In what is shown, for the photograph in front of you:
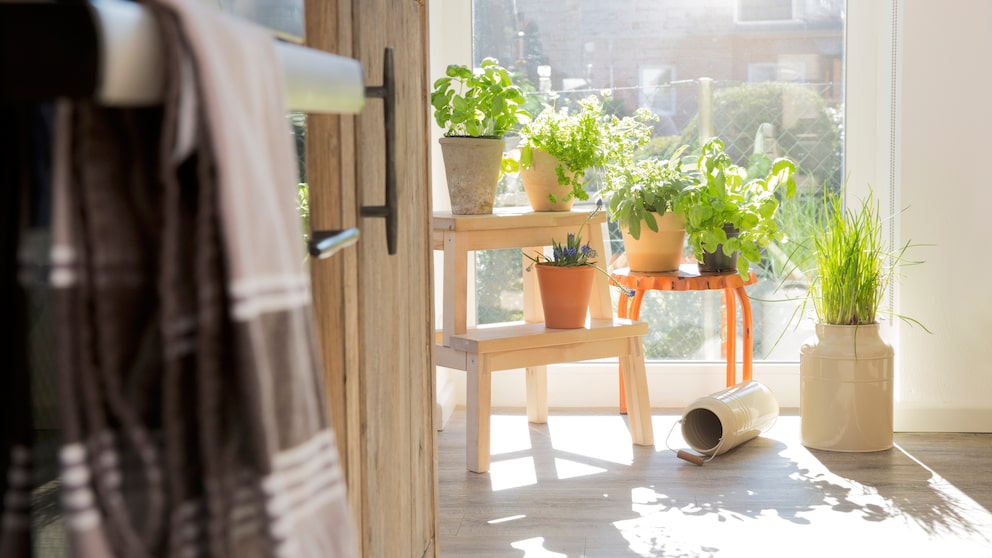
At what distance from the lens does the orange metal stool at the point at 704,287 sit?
314 cm

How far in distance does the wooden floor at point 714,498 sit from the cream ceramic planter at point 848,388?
2.4 inches

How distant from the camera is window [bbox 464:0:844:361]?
3.56 m

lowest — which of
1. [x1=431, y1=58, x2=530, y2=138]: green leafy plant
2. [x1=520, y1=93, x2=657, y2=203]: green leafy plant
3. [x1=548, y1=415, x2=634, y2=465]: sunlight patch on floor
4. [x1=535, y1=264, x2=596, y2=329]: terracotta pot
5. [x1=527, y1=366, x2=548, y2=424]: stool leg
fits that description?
[x1=548, y1=415, x2=634, y2=465]: sunlight patch on floor

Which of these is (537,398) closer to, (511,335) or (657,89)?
(511,335)

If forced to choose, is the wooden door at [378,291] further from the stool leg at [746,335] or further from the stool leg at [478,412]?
the stool leg at [746,335]

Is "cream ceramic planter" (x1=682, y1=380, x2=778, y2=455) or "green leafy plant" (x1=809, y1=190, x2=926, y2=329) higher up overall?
"green leafy plant" (x1=809, y1=190, x2=926, y2=329)

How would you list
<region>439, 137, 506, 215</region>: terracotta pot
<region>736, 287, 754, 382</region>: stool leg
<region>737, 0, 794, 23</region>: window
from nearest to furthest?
<region>439, 137, 506, 215</region>: terracotta pot → <region>736, 287, 754, 382</region>: stool leg → <region>737, 0, 794, 23</region>: window

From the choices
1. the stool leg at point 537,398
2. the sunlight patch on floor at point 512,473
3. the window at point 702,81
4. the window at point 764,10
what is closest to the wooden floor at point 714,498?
the sunlight patch on floor at point 512,473

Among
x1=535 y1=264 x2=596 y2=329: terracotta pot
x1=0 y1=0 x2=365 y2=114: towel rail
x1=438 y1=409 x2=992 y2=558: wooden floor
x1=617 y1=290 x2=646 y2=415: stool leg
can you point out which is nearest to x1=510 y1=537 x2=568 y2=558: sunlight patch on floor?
x1=438 y1=409 x2=992 y2=558: wooden floor

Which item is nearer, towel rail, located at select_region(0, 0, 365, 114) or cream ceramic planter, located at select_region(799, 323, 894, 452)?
towel rail, located at select_region(0, 0, 365, 114)

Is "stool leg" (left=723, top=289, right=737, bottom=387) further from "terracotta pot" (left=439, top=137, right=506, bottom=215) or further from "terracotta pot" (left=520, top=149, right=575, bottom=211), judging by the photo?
"terracotta pot" (left=439, top=137, right=506, bottom=215)

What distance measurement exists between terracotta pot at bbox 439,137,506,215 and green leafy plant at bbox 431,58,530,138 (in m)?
0.04

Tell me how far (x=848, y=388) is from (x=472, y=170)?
1.28m

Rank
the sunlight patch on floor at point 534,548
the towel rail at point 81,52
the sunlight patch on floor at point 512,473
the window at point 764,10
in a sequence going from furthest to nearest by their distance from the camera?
1. the window at point 764,10
2. the sunlight patch on floor at point 512,473
3. the sunlight patch on floor at point 534,548
4. the towel rail at point 81,52
